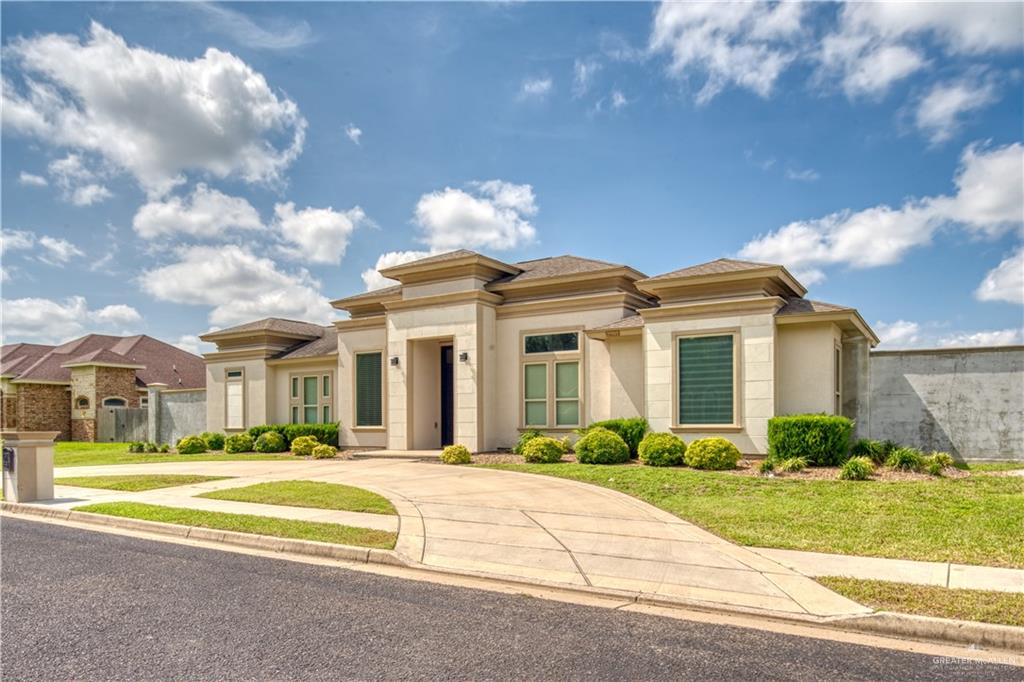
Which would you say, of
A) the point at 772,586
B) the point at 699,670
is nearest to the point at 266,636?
the point at 699,670

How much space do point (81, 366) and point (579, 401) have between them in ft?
100

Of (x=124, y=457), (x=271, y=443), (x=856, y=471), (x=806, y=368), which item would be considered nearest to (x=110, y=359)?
(x=124, y=457)

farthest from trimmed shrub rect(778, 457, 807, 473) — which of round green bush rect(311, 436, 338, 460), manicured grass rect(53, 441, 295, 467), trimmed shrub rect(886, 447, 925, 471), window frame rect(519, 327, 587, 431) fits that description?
manicured grass rect(53, 441, 295, 467)

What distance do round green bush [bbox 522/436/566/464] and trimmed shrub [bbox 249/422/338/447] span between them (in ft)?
30.7

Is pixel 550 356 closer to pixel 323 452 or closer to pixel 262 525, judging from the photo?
pixel 323 452

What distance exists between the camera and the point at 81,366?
3750cm

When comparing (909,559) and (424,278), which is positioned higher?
(424,278)

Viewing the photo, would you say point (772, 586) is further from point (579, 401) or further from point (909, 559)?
point (579, 401)

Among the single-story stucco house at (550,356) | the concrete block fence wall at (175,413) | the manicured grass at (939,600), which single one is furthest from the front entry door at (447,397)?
the manicured grass at (939,600)

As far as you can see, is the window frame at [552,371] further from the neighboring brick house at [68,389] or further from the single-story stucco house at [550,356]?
the neighboring brick house at [68,389]

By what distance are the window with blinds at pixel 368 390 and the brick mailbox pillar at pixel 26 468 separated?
10.5 meters

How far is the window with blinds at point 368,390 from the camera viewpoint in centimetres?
2419

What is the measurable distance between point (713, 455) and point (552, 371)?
21.4ft

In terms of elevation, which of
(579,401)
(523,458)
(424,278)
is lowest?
(523,458)
